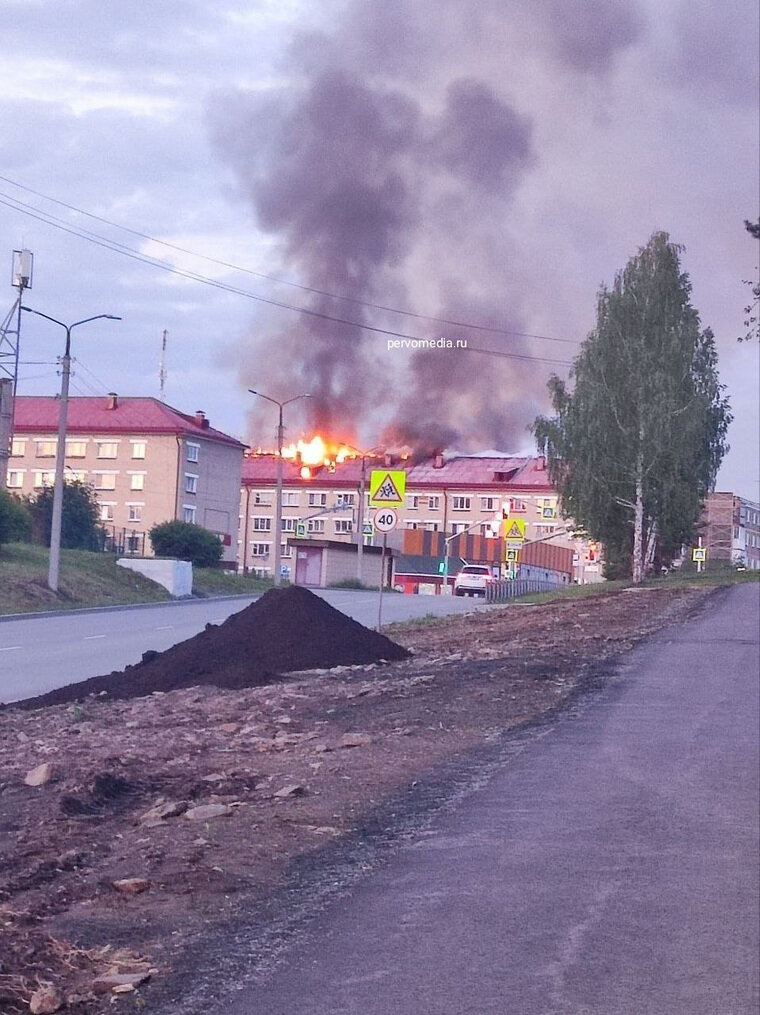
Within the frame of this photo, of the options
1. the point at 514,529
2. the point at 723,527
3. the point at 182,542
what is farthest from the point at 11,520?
the point at 723,527

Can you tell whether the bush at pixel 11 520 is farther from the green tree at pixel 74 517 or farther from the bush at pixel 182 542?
the bush at pixel 182 542

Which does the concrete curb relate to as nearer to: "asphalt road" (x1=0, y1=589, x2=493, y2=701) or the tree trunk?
"asphalt road" (x1=0, y1=589, x2=493, y2=701)

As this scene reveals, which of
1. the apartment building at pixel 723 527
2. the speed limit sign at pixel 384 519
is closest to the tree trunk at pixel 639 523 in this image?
the speed limit sign at pixel 384 519

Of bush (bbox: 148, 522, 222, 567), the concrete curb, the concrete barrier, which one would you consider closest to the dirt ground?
the concrete curb

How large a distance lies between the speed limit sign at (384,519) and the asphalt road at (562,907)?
12698 millimetres

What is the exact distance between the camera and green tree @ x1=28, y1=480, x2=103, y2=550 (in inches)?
2148

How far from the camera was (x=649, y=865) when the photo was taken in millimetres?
7160

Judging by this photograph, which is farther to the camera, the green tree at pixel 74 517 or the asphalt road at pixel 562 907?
the green tree at pixel 74 517

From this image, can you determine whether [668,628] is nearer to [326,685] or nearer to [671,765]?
[326,685]

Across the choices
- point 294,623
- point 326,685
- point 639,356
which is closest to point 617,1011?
point 326,685

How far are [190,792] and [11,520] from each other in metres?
35.1

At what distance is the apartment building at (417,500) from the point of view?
A: 3290 inches

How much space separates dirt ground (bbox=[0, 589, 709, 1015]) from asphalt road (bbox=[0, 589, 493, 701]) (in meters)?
4.28

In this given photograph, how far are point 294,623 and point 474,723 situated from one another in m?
7.05
